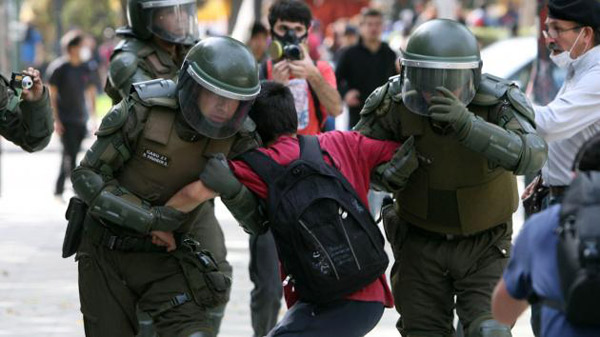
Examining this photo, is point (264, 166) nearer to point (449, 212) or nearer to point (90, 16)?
point (449, 212)

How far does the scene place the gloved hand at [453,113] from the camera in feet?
17.2

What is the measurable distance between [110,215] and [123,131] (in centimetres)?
33

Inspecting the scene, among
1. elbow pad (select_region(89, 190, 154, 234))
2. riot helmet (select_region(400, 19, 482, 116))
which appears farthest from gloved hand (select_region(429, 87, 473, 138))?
elbow pad (select_region(89, 190, 154, 234))

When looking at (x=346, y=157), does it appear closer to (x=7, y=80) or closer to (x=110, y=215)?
(x=110, y=215)

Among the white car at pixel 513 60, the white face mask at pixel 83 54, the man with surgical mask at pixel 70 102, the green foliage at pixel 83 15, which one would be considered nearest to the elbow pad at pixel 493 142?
the white car at pixel 513 60

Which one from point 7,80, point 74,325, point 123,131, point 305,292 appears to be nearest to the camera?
point 305,292

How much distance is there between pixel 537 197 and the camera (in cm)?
639

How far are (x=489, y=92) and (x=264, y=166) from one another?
976mm

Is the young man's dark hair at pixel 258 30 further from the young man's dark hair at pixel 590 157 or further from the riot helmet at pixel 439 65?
the young man's dark hair at pixel 590 157

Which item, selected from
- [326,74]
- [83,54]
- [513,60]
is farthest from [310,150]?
[83,54]

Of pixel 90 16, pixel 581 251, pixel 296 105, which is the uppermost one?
pixel 581 251

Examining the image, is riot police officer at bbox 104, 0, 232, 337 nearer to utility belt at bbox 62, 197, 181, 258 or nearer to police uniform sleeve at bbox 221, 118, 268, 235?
utility belt at bbox 62, 197, 181, 258

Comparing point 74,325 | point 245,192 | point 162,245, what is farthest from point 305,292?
point 74,325

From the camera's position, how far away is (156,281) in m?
5.64
